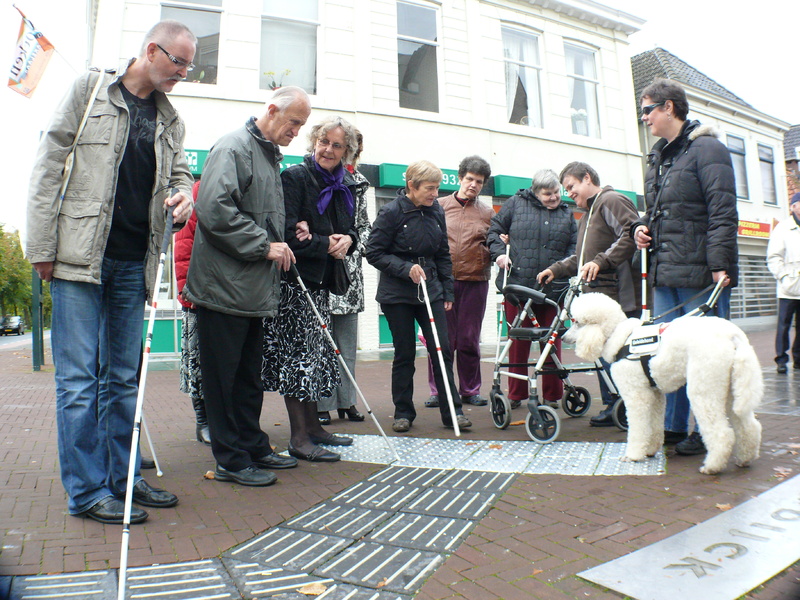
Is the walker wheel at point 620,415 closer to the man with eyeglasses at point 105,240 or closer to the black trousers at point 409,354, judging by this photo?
the black trousers at point 409,354

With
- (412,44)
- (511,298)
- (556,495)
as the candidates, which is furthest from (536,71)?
(556,495)

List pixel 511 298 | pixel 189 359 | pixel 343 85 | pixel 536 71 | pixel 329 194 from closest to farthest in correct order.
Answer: pixel 329 194, pixel 189 359, pixel 511 298, pixel 343 85, pixel 536 71

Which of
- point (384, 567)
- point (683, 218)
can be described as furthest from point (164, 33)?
point (683, 218)

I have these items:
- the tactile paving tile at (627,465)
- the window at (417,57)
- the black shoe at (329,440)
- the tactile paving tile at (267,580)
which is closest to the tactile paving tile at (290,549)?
the tactile paving tile at (267,580)

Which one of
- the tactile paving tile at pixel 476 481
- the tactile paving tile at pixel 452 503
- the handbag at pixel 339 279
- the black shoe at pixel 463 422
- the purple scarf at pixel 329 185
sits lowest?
the tactile paving tile at pixel 452 503

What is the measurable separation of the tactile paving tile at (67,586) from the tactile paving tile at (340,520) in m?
0.80

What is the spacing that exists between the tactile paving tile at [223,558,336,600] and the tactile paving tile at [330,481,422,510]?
763 millimetres

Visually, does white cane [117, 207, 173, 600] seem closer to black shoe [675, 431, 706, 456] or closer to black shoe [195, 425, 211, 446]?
black shoe [195, 425, 211, 446]

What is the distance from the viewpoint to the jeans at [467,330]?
5.92 meters

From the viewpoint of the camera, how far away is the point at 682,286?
3971 mm

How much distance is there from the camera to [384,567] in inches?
90.7

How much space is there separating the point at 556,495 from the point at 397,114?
1072cm

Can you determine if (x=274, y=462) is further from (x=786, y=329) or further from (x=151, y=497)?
(x=786, y=329)

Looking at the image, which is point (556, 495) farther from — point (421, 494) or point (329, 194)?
point (329, 194)
